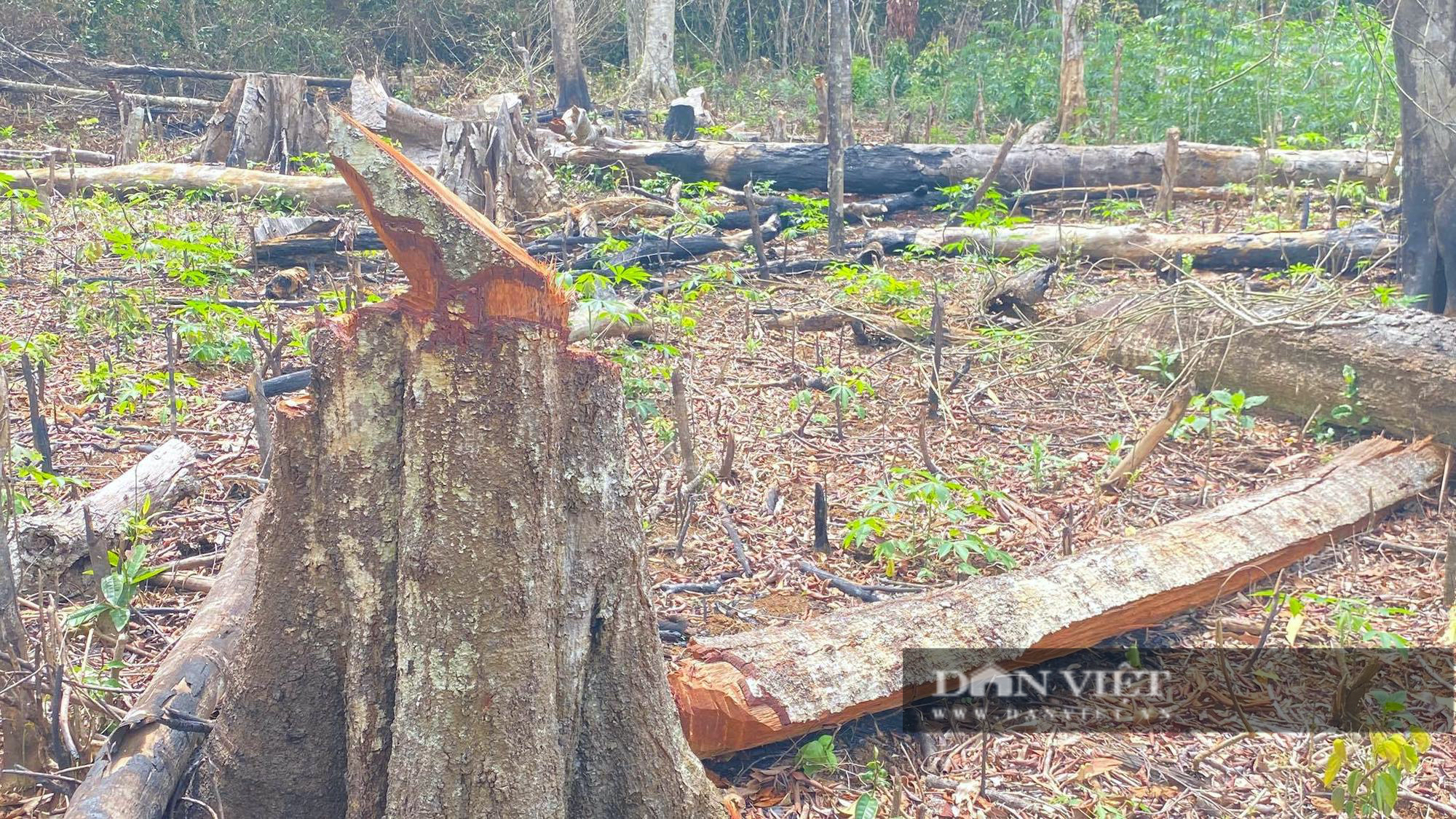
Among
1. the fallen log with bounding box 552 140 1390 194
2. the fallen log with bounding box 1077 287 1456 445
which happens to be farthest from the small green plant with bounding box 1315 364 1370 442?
the fallen log with bounding box 552 140 1390 194

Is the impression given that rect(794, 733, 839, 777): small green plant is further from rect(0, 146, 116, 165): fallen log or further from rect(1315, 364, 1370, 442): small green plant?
rect(0, 146, 116, 165): fallen log

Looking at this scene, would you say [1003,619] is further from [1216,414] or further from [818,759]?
[1216,414]

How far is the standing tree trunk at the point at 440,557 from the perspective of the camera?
193 centimetres

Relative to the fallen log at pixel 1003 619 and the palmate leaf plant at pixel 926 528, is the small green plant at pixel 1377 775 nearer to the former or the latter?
the fallen log at pixel 1003 619

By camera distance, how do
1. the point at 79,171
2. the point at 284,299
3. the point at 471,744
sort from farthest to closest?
the point at 79,171 → the point at 284,299 → the point at 471,744

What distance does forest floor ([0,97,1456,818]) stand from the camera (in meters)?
2.94

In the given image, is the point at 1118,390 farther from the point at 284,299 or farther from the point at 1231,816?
the point at 284,299

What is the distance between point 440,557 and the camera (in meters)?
1.99

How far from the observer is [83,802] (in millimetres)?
2201

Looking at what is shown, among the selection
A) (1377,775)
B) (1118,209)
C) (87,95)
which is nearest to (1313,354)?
(1377,775)

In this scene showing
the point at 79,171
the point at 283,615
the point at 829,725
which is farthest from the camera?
the point at 79,171

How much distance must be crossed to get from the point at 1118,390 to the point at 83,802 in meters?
5.27

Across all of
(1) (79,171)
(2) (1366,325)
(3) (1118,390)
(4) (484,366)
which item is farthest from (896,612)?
(1) (79,171)

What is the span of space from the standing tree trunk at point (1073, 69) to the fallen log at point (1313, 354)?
822 centimetres
